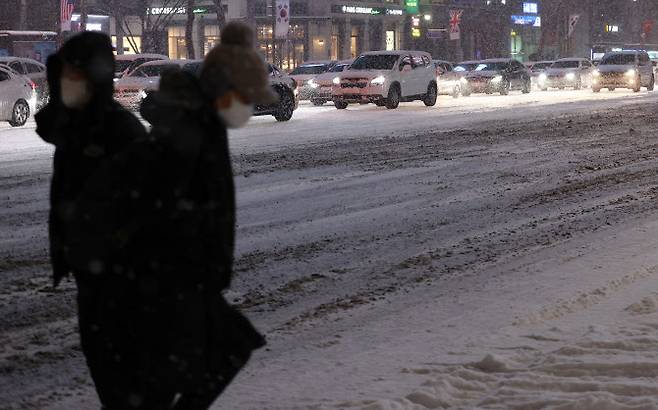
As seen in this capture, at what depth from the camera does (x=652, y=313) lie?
6512 millimetres

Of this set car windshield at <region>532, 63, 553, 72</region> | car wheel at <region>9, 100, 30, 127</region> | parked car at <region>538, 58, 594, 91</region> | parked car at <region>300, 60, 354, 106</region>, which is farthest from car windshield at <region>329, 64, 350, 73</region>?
car windshield at <region>532, 63, 553, 72</region>

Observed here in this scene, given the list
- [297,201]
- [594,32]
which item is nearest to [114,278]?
[297,201]

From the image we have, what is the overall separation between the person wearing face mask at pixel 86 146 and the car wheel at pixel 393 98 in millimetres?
Answer: 28354

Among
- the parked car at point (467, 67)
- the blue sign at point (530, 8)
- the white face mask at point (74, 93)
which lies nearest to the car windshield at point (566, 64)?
the parked car at point (467, 67)

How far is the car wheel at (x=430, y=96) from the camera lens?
111 feet

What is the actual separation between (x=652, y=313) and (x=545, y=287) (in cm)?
95

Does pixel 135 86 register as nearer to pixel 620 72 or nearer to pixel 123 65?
pixel 123 65

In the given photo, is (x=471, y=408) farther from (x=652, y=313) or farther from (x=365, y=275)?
(x=365, y=275)

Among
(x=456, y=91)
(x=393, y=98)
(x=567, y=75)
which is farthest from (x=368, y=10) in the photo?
(x=393, y=98)

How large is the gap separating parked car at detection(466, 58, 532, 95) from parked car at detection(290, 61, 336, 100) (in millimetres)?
6882

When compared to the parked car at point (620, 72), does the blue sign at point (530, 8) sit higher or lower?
higher

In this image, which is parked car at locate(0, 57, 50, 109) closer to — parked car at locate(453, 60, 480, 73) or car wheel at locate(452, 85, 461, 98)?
car wheel at locate(452, 85, 461, 98)

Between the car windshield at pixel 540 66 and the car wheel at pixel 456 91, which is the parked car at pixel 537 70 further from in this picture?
the car wheel at pixel 456 91

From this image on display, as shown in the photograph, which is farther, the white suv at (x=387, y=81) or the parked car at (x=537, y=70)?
the parked car at (x=537, y=70)
